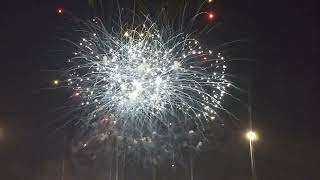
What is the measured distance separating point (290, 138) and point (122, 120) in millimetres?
1807

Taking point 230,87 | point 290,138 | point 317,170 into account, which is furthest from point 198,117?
point 317,170

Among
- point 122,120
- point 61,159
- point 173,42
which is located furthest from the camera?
point 61,159

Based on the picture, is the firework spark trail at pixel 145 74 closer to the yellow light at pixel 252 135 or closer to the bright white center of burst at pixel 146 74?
the bright white center of burst at pixel 146 74

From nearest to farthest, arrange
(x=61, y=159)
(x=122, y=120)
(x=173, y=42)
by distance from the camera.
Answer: (x=173, y=42) → (x=122, y=120) → (x=61, y=159)

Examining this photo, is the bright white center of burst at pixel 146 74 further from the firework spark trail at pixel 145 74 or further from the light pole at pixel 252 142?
the light pole at pixel 252 142

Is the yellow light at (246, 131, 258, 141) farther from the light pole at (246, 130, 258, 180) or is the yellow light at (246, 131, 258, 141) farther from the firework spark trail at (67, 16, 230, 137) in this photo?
the firework spark trail at (67, 16, 230, 137)

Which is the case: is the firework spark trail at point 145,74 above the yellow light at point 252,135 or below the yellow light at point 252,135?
above

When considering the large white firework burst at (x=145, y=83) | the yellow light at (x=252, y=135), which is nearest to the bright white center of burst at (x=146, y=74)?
the large white firework burst at (x=145, y=83)

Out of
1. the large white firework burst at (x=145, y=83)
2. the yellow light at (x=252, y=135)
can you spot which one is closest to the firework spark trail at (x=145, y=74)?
the large white firework burst at (x=145, y=83)

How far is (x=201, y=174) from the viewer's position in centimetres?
502

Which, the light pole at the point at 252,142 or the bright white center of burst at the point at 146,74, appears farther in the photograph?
the light pole at the point at 252,142

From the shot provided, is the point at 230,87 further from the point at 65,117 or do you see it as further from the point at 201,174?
the point at 65,117

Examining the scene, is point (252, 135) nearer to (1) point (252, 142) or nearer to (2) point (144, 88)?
(1) point (252, 142)

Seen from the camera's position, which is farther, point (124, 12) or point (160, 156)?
point (160, 156)
